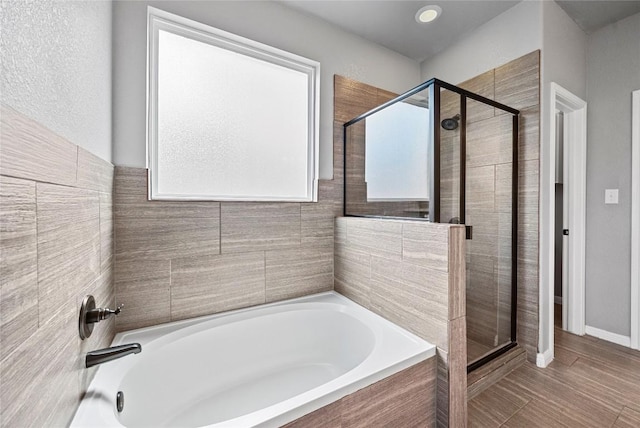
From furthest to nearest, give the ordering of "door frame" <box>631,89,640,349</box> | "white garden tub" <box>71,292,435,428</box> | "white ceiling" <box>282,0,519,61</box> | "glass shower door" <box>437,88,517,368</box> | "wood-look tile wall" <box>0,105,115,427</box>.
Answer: "door frame" <box>631,89,640,349</box> → "white ceiling" <box>282,0,519,61</box> → "glass shower door" <box>437,88,517,368</box> → "white garden tub" <box>71,292,435,428</box> → "wood-look tile wall" <box>0,105,115,427</box>

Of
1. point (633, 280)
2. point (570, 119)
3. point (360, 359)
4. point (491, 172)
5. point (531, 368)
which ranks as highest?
point (570, 119)

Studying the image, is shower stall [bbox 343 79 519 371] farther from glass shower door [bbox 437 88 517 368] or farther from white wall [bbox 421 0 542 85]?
white wall [bbox 421 0 542 85]

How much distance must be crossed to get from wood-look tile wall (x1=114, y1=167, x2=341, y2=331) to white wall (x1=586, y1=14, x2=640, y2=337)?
2301 mm

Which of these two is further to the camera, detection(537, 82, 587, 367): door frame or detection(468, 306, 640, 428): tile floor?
detection(537, 82, 587, 367): door frame

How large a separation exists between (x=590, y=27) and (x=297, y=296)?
3265 mm

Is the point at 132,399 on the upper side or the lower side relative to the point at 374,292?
lower

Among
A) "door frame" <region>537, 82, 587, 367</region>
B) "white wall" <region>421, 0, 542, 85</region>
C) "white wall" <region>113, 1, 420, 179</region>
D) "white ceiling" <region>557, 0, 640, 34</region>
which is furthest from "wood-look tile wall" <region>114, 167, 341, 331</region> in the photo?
"white ceiling" <region>557, 0, 640, 34</region>

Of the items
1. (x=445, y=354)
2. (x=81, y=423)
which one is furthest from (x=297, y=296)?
(x=81, y=423)

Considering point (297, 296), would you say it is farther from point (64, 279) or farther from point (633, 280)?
point (633, 280)

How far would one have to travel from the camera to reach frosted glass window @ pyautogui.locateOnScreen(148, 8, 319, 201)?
1602mm

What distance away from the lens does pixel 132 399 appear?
115 cm

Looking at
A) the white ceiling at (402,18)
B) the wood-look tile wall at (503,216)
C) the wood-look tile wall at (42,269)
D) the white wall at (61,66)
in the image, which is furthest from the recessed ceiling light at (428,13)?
the wood-look tile wall at (42,269)

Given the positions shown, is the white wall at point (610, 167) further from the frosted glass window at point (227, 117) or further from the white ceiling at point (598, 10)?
the frosted glass window at point (227, 117)

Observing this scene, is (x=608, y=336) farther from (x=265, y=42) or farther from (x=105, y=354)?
(x=265, y=42)
